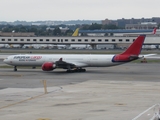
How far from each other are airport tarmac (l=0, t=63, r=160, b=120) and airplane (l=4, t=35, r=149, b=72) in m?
5.36

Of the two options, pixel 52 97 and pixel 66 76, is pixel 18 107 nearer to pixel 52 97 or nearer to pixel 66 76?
pixel 52 97

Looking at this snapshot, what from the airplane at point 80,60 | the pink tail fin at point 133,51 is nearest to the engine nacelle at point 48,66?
the airplane at point 80,60

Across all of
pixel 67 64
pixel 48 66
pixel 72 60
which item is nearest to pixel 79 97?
pixel 48 66

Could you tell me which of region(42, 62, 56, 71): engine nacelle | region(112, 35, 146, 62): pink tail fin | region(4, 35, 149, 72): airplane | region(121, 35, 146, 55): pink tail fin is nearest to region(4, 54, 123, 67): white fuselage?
region(4, 35, 149, 72): airplane

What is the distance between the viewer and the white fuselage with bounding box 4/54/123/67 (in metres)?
64.2

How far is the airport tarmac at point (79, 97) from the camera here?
2945cm

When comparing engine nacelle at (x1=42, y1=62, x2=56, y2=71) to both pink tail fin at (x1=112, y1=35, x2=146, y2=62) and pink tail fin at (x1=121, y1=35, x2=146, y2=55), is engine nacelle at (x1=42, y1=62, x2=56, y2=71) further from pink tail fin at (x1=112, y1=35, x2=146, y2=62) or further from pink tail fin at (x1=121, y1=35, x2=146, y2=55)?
pink tail fin at (x1=121, y1=35, x2=146, y2=55)

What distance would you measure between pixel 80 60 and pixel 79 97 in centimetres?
2767

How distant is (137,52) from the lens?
62.8m

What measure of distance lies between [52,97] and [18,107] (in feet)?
19.4

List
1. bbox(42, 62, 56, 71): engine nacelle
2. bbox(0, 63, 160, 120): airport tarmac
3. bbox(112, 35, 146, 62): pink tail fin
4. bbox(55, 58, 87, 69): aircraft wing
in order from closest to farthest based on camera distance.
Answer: bbox(0, 63, 160, 120): airport tarmac, bbox(42, 62, 56, 71): engine nacelle, bbox(112, 35, 146, 62): pink tail fin, bbox(55, 58, 87, 69): aircraft wing

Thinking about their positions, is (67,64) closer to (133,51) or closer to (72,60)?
(72,60)

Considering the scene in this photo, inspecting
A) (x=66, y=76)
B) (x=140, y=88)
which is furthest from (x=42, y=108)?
(x=66, y=76)

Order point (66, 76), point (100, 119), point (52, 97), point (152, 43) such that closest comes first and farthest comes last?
point (100, 119)
point (52, 97)
point (66, 76)
point (152, 43)
